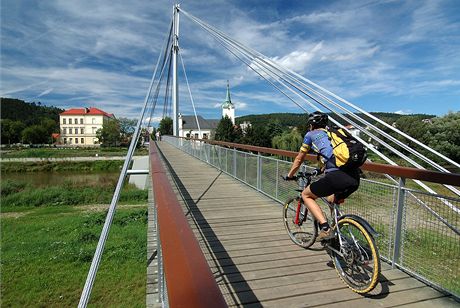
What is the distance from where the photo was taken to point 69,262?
37.7 ft

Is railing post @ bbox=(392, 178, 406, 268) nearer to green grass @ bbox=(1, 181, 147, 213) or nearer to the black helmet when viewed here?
the black helmet

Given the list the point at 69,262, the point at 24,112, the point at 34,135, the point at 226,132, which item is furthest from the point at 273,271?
the point at 24,112

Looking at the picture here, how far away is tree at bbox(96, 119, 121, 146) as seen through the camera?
247 ft

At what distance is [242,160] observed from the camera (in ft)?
25.9

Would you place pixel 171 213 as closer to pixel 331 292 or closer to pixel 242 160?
pixel 331 292

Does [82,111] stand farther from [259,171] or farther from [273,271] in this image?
[273,271]

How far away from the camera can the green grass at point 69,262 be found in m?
9.16

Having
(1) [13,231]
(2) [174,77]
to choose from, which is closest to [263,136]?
(2) [174,77]

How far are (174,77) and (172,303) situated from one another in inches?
937

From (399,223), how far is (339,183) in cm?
81

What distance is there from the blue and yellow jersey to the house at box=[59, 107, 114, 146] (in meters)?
86.7

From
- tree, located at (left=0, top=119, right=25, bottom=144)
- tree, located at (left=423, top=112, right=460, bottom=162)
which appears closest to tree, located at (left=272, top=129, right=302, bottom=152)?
tree, located at (left=423, top=112, right=460, bottom=162)

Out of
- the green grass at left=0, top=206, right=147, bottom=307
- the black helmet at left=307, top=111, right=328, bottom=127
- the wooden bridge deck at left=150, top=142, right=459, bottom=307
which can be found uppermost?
the black helmet at left=307, top=111, right=328, bottom=127

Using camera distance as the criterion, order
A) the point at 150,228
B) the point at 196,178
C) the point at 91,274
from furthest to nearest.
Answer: the point at 196,178
the point at 150,228
the point at 91,274
